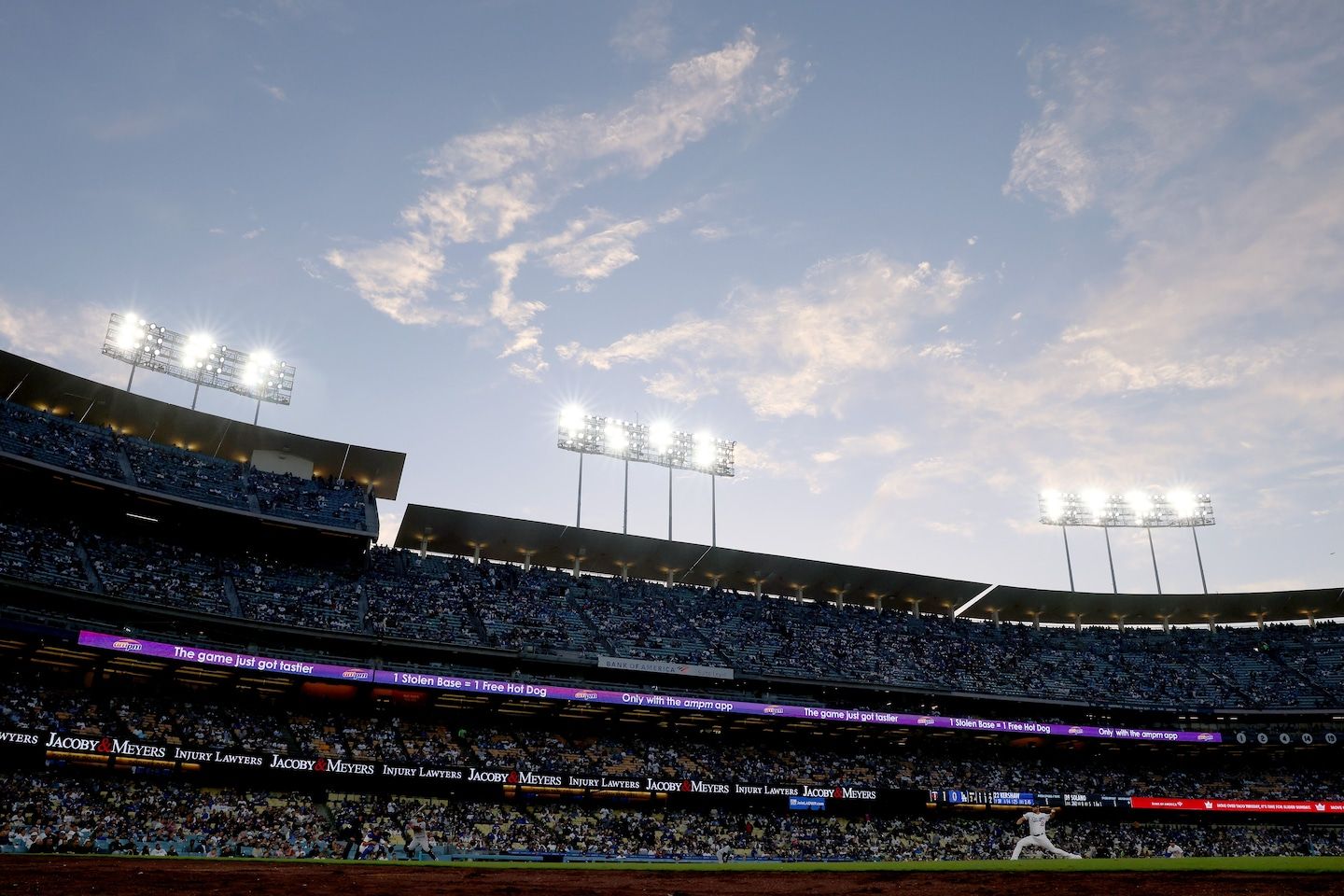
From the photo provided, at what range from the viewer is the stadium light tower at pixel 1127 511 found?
3140 inches

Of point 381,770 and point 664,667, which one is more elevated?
point 664,667

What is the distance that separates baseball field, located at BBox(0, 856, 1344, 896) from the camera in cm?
1853

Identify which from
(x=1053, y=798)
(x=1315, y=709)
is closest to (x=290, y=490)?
(x=1053, y=798)

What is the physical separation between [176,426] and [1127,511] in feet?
264

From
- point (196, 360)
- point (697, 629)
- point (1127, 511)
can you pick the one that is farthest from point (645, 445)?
point (1127, 511)

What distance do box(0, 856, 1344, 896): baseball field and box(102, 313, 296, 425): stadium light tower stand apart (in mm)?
36941

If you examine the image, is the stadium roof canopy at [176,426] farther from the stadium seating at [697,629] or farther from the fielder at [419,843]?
the fielder at [419,843]

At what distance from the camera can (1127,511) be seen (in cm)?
8169

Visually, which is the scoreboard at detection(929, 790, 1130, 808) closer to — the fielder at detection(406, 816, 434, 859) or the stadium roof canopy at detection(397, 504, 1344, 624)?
the stadium roof canopy at detection(397, 504, 1344, 624)

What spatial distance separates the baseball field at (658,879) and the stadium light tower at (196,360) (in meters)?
36.9

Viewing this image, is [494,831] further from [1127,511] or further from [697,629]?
[1127,511]

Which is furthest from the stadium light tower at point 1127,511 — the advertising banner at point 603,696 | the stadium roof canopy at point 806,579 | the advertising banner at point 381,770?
the advertising banner at point 381,770

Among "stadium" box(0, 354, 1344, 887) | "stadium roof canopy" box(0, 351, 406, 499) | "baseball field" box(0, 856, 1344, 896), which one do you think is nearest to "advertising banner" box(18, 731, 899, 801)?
A: "stadium" box(0, 354, 1344, 887)

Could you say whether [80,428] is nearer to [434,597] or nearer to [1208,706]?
[434,597]
